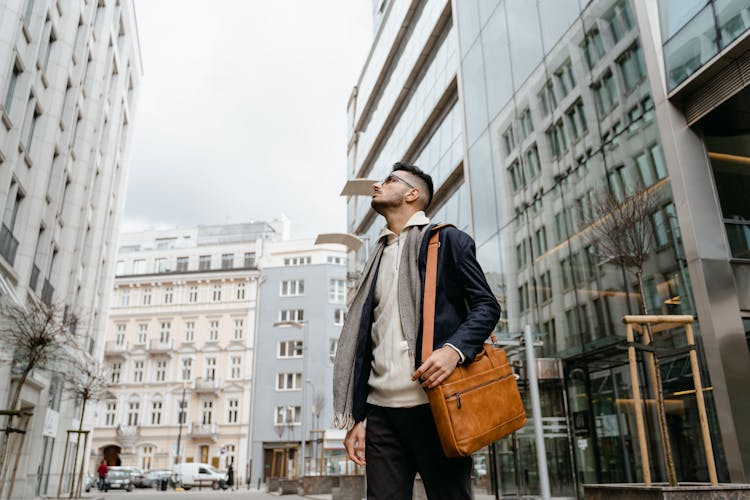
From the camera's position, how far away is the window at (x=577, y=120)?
41.4ft

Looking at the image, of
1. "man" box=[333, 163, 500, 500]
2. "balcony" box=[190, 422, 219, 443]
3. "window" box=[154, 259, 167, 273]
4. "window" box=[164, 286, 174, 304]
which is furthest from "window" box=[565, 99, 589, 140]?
"window" box=[154, 259, 167, 273]

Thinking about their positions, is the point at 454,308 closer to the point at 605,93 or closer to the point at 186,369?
the point at 605,93

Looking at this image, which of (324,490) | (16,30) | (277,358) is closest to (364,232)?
(324,490)

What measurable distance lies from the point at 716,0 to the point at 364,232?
2680cm

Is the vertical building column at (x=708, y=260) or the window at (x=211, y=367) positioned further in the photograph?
the window at (x=211, y=367)

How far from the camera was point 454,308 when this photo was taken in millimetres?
2627

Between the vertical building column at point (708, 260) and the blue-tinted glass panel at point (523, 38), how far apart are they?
409cm

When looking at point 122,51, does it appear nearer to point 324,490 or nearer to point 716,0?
point 324,490

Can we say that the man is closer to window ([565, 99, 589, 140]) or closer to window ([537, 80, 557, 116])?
window ([565, 99, 589, 140])

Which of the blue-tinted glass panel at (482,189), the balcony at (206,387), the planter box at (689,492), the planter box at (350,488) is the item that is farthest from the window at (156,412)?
the planter box at (689,492)

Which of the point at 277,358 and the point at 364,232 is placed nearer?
the point at 364,232

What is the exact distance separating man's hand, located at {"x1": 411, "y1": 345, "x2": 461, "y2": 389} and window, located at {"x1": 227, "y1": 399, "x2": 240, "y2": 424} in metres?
55.7

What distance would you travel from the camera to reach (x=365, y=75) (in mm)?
37938

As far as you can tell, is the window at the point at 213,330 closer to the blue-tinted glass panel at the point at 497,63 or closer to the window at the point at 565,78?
the blue-tinted glass panel at the point at 497,63
